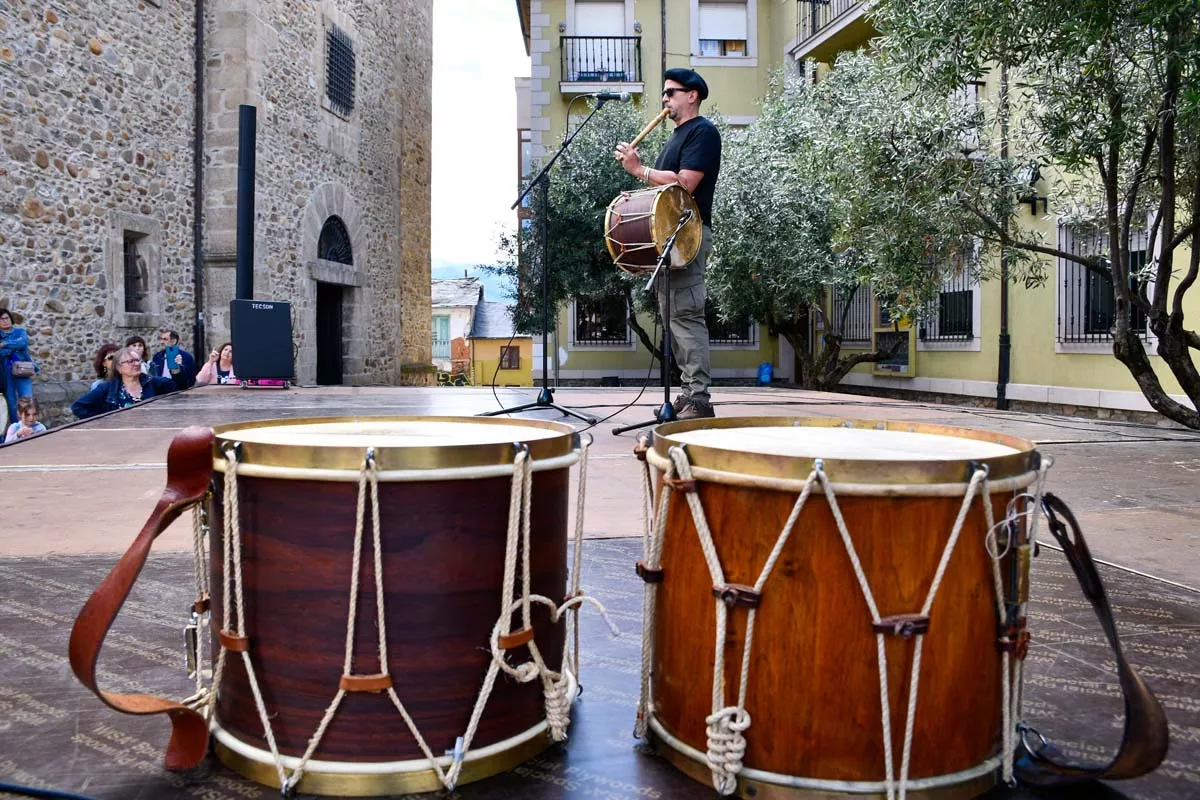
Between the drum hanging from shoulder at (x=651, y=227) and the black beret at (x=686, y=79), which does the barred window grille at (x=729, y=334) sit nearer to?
the black beret at (x=686, y=79)

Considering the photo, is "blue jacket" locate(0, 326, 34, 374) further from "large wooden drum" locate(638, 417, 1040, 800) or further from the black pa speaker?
"large wooden drum" locate(638, 417, 1040, 800)

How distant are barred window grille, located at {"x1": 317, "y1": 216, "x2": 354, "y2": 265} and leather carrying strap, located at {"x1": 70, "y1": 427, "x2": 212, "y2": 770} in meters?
12.5

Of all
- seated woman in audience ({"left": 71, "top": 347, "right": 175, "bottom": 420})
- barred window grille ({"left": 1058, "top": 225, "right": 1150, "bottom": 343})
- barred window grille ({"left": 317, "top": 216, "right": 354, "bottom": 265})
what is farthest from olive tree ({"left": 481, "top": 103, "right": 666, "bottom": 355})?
seated woman in audience ({"left": 71, "top": 347, "right": 175, "bottom": 420})

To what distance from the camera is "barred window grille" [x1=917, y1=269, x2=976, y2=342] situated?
41.3 feet

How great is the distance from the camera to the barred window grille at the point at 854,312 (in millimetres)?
15273

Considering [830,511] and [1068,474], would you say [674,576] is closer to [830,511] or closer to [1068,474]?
[830,511]

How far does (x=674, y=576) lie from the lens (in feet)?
4.18

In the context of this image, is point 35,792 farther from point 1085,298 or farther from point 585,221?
point 585,221

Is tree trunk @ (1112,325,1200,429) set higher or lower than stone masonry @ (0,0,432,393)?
lower

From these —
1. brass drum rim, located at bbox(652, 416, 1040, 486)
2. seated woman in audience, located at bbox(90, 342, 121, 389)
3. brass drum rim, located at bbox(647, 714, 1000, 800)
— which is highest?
seated woman in audience, located at bbox(90, 342, 121, 389)

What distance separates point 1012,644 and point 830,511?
1.08 feet

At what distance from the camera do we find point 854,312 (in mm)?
15805

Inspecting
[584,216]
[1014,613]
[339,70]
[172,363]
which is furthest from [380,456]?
[584,216]

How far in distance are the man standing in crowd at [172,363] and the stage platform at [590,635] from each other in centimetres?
556
